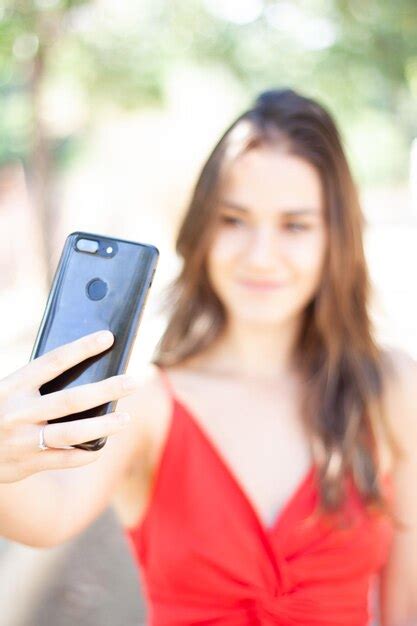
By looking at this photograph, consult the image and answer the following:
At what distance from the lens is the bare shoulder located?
1.87m

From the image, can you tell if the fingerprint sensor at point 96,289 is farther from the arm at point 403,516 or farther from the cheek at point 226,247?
the arm at point 403,516

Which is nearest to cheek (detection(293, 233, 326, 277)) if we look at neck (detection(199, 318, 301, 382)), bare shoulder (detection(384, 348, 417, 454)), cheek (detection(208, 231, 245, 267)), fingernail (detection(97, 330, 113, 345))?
cheek (detection(208, 231, 245, 267))

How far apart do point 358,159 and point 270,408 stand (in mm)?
18605

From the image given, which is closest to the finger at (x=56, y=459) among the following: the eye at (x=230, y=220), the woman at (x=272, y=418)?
the woman at (x=272, y=418)

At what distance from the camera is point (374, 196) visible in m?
18.6

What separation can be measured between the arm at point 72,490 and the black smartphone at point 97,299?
0.38 feet

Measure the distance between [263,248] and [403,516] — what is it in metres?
0.70

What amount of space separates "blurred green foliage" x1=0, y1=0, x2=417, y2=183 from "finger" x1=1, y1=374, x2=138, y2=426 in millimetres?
4142

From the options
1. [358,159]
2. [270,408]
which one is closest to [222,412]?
[270,408]

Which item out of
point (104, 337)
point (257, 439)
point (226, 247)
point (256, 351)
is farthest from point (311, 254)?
point (104, 337)

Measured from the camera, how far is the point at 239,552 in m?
1.69

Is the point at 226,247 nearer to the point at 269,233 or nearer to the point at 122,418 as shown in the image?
the point at 269,233

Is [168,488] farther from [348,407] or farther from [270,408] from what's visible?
[348,407]

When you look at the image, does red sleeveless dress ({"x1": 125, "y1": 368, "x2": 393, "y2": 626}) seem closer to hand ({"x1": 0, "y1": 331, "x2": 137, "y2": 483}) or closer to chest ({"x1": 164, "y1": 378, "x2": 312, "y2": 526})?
chest ({"x1": 164, "y1": 378, "x2": 312, "y2": 526})
